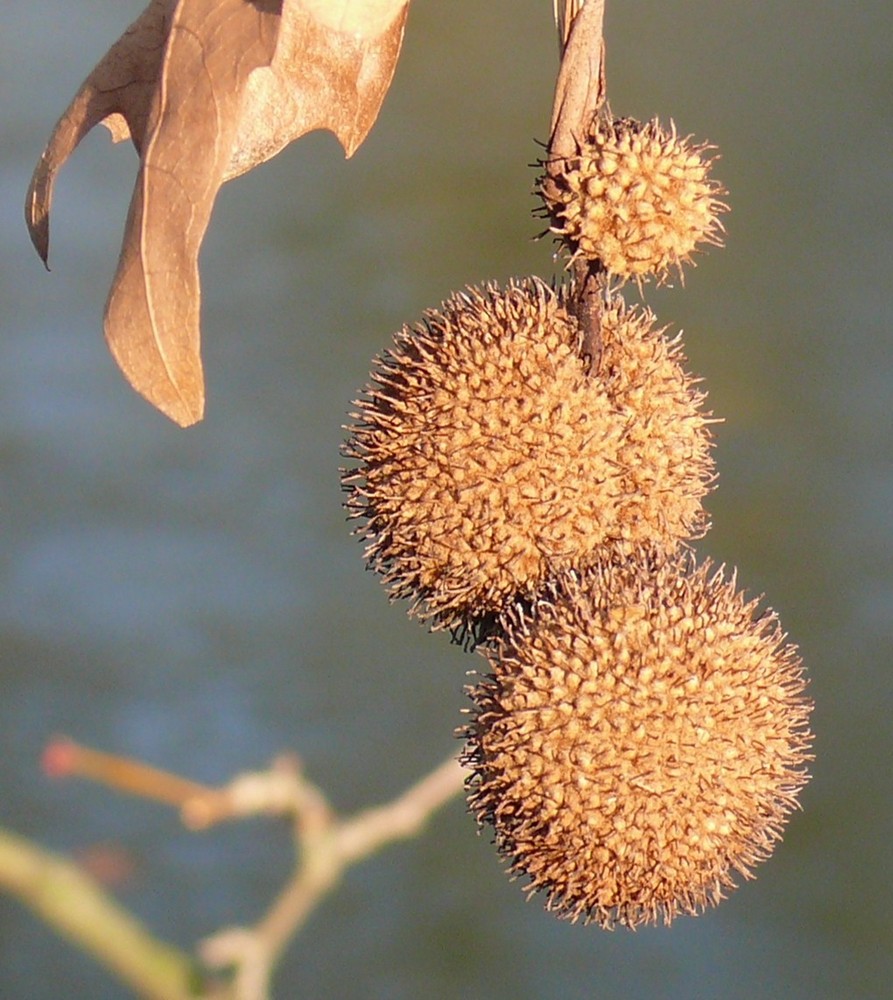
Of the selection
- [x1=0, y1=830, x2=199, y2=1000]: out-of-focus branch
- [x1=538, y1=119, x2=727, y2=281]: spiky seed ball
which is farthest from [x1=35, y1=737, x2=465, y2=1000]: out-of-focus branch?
[x1=538, y1=119, x2=727, y2=281]: spiky seed ball

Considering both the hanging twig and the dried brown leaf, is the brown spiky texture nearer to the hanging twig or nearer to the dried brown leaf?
the hanging twig

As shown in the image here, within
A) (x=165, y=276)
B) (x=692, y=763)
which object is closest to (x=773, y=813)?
(x=692, y=763)

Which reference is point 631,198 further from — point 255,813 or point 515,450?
point 255,813

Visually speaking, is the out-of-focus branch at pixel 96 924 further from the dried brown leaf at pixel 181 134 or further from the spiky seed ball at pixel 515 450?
the spiky seed ball at pixel 515 450

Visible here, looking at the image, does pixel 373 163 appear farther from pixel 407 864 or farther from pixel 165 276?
pixel 165 276

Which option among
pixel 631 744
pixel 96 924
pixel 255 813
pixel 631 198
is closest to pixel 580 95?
pixel 631 198

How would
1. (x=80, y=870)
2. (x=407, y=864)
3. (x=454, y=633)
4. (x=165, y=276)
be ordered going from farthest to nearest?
(x=407, y=864) → (x=454, y=633) → (x=165, y=276) → (x=80, y=870)

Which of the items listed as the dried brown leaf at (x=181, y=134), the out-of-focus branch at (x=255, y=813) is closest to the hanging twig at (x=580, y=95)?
the dried brown leaf at (x=181, y=134)
